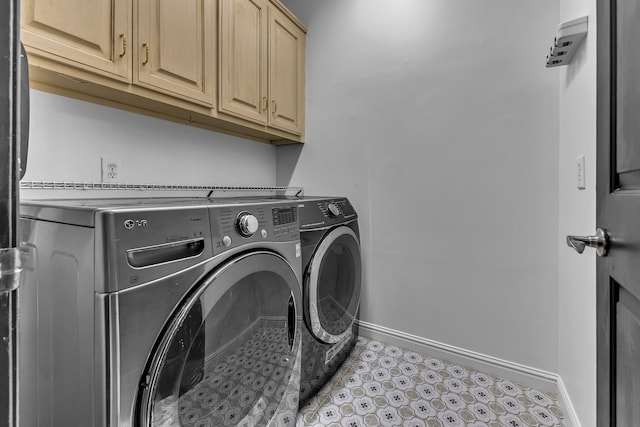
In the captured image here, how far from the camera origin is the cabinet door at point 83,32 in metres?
0.92

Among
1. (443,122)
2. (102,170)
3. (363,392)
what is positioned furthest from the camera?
(443,122)

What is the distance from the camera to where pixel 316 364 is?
1.42 meters

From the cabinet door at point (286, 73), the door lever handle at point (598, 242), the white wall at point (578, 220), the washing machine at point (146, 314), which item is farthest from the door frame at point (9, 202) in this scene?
the cabinet door at point (286, 73)

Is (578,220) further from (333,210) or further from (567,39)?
(333,210)

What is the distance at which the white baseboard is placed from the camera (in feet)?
4.77

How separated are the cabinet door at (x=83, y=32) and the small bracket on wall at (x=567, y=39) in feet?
5.33

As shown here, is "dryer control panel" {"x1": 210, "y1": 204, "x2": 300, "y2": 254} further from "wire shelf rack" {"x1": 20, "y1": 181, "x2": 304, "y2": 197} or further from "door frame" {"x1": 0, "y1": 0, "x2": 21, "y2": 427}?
"wire shelf rack" {"x1": 20, "y1": 181, "x2": 304, "y2": 197}

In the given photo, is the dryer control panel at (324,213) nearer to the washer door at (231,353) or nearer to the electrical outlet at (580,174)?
the washer door at (231,353)

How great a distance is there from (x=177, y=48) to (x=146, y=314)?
45.6 inches

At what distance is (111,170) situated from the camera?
138 cm

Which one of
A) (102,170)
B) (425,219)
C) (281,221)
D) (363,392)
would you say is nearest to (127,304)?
(281,221)

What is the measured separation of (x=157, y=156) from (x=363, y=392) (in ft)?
5.23

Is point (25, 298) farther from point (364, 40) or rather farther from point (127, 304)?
Answer: point (364, 40)

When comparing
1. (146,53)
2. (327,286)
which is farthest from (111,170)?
(327,286)
